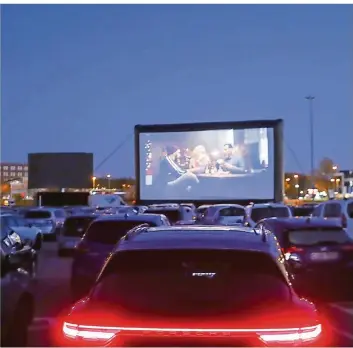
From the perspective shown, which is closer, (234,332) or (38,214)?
(234,332)

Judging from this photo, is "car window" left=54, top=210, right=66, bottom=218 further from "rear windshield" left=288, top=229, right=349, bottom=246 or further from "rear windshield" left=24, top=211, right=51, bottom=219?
"rear windshield" left=288, top=229, right=349, bottom=246

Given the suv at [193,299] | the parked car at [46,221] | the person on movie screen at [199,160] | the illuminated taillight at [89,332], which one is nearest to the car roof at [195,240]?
the suv at [193,299]

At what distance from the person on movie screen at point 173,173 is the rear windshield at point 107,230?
2872cm

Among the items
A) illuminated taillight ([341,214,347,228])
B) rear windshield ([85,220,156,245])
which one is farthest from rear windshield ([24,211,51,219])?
rear windshield ([85,220,156,245])

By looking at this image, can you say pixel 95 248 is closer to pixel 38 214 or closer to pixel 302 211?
pixel 38 214

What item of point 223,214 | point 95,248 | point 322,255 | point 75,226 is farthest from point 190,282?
point 223,214

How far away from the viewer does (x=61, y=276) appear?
52.1 feet

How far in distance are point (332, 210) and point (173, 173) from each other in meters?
20.0

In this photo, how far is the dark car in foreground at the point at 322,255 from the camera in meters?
12.3

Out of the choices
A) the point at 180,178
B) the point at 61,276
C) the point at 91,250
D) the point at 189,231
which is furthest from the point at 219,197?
the point at 189,231

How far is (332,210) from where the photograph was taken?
2223 centimetres

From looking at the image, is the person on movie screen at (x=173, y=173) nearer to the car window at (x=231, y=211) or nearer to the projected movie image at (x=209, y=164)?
the projected movie image at (x=209, y=164)

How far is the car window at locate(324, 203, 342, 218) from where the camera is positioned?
21672mm

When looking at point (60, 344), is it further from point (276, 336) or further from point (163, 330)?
point (276, 336)
